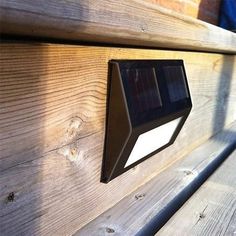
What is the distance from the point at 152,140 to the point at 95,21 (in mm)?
525

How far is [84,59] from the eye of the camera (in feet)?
2.48

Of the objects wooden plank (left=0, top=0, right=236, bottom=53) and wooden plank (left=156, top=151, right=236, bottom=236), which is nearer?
wooden plank (left=0, top=0, right=236, bottom=53)

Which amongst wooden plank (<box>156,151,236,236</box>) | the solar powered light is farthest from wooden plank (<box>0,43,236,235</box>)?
wooden plank (<box>156,151,236,236</box>)

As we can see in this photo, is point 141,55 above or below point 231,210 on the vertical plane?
above

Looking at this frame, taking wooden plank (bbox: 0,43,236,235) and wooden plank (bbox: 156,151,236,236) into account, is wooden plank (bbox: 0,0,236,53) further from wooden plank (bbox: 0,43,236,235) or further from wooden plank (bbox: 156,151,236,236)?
wooden plank (bbox: 156,151,236,236)

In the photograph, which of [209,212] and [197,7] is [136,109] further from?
[197,7]

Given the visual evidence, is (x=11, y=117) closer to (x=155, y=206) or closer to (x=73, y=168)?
(x=73, y=168)

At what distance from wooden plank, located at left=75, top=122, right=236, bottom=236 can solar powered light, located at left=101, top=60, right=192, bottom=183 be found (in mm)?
105

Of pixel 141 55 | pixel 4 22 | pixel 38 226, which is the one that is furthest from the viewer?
pixel 141 55

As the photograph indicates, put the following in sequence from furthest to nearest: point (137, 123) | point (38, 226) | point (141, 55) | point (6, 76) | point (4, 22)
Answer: point (141, 55), point (137, 123), point (38, 226), point (6, 76), point (4, 22)

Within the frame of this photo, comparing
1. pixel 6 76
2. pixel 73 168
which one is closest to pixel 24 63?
pixel 6 76

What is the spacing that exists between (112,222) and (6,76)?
0.49 metres

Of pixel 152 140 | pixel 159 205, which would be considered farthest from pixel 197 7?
pixel 159 205

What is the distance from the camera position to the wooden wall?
1.43 meters
